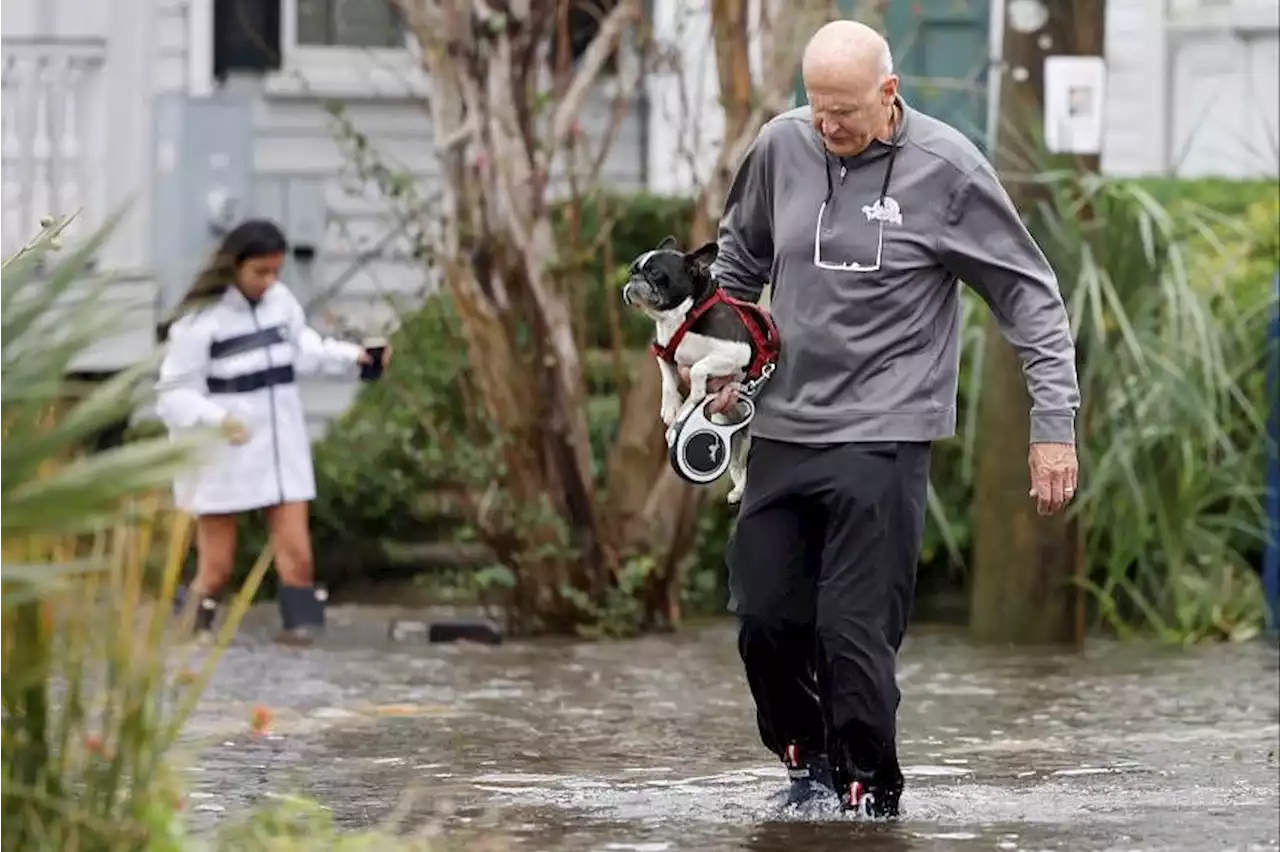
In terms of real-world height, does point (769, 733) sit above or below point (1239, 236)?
below

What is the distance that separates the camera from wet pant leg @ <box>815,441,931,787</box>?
6922 mm

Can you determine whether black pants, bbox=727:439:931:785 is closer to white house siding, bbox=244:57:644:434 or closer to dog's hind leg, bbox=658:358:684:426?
dog's hind leg, bbox=658:358:684:426

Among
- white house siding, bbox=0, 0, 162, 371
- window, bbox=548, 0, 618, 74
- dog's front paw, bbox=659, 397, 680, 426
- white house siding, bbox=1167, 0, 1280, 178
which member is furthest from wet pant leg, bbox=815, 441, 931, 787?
white house siding, bbox=1167, 0, 1280, 178

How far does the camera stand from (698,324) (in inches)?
281

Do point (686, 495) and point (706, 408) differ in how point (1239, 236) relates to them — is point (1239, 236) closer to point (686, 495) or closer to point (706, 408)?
point (686, 495)

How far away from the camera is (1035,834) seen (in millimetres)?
6934

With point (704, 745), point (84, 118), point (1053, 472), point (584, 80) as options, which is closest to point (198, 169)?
point (84, 118)

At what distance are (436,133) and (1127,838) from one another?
5585mm

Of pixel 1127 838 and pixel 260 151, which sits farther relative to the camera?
pixel 260 151

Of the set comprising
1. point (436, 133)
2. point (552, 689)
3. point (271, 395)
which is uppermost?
point (436, 133)

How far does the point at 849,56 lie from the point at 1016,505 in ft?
16.7

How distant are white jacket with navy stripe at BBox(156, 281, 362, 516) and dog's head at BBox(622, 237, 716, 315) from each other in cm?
509

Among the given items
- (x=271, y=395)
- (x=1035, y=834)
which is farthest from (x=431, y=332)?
(x=1035, y=834)

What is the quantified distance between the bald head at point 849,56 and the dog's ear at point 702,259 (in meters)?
0.55
